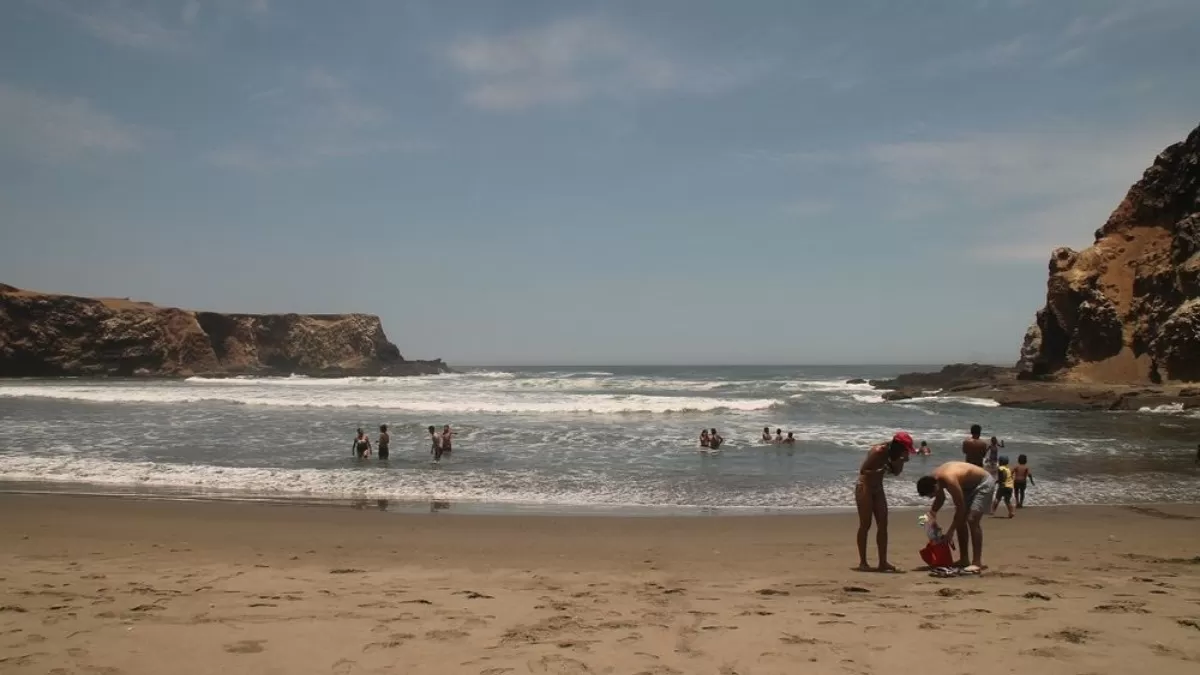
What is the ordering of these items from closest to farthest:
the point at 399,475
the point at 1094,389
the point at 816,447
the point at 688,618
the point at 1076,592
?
the point at 688,618, the point at 1076,592, the point at 399,475, the point at 816,447, the point at 1094,389

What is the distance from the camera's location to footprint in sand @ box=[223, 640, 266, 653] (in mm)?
4508

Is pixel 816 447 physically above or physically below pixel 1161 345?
below

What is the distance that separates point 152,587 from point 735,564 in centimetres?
563

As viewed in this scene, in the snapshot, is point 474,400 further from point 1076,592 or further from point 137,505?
point 1076,592

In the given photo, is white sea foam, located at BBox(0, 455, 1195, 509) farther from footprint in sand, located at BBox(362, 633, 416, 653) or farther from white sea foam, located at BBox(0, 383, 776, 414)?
white sea foam, located at BBox(0, 383, 776, 414)

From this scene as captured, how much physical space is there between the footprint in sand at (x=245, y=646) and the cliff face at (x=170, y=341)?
Result: 227ft

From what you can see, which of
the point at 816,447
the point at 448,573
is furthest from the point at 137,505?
the point at 816,447

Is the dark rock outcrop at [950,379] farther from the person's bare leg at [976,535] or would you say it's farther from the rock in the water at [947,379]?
the person's bare leg at [976,535]

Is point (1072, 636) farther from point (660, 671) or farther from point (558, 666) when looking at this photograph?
point (558, 666)

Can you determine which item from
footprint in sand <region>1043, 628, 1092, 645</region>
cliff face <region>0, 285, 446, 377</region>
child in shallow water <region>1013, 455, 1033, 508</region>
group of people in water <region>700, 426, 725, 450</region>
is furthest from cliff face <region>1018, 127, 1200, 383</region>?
cliff face <region>0, 285, 446, 377</region>

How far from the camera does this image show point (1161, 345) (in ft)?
117

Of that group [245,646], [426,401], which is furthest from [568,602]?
[426,401]

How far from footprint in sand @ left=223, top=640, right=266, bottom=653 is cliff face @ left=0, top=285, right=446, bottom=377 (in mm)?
69073

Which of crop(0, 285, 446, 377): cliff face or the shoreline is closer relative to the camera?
the shoreline
